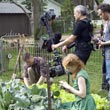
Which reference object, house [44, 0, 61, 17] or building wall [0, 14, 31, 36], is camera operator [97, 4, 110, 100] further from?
house [44, 0, 61, 17]

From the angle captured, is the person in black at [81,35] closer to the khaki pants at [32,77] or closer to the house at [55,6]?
the khaki pants at [32,77]

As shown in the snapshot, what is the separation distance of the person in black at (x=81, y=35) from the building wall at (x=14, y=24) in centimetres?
3105

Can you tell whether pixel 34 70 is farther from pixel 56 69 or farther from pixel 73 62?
pixel 73 62

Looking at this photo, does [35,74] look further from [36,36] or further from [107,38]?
[36,36]

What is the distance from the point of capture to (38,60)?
24.6 feet

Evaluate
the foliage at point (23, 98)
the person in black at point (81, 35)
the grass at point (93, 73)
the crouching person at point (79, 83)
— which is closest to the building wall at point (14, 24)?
the grass at point (93, 73)

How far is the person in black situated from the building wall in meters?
31.1

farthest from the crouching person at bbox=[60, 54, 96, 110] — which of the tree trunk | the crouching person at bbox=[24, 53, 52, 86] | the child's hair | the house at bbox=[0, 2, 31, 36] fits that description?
the house at bbox=[0, 2, 31, 36]

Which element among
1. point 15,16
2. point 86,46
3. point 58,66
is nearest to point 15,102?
point 58,66

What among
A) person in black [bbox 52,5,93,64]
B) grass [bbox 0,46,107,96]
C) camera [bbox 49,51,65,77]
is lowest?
grass [bbox 0,46,107,96]

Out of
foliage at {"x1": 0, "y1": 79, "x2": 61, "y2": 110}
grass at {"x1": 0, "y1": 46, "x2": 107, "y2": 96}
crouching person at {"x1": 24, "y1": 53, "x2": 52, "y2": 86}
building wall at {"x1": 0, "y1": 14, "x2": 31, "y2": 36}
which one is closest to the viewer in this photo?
foliage at {"x1": 0, "y1": 79, "x2": 61, "y2": 110}

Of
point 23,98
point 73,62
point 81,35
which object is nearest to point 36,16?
point 81,35

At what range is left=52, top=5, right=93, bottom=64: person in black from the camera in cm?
680

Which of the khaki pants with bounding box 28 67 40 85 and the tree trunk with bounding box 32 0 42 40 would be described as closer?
the khaki pants with bounding box 28 67 40 85
